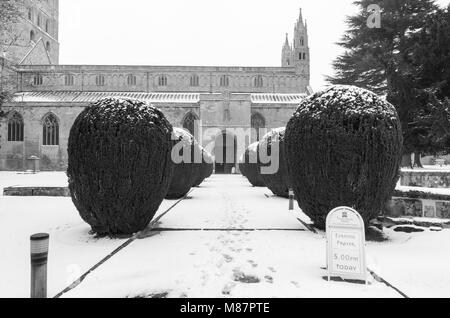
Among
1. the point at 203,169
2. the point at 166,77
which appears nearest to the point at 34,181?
the point at 203,169

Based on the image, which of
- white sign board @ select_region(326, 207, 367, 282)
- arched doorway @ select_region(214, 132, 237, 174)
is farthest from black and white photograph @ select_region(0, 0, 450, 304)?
arched doorway @ select_region(214, 132, 237, 174)

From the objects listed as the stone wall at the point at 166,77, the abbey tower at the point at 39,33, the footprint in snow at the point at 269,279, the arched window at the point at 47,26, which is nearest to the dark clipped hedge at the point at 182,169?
the footprint in snow at the point at 269,279

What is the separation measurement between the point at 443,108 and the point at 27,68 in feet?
163

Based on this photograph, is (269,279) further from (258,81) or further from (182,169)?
(258,81)

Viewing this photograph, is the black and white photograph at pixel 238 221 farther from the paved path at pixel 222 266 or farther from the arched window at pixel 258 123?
the arched window at pixel 258 123

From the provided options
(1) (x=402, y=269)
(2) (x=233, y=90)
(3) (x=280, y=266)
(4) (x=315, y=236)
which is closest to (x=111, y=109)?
(3) (x=280, y=266)

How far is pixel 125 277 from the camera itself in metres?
3.63

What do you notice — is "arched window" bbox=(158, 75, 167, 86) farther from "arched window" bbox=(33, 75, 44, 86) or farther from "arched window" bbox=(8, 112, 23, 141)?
"arched window" bbox=(8, 112, 23, 141)

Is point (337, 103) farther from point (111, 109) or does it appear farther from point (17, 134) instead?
point (17, 134)

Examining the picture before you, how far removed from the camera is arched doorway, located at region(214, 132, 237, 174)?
3712 centimetres

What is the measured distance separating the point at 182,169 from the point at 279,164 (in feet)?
12.4

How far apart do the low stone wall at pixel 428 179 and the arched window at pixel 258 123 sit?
2760 centimetres

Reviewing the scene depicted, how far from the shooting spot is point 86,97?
39.7m
